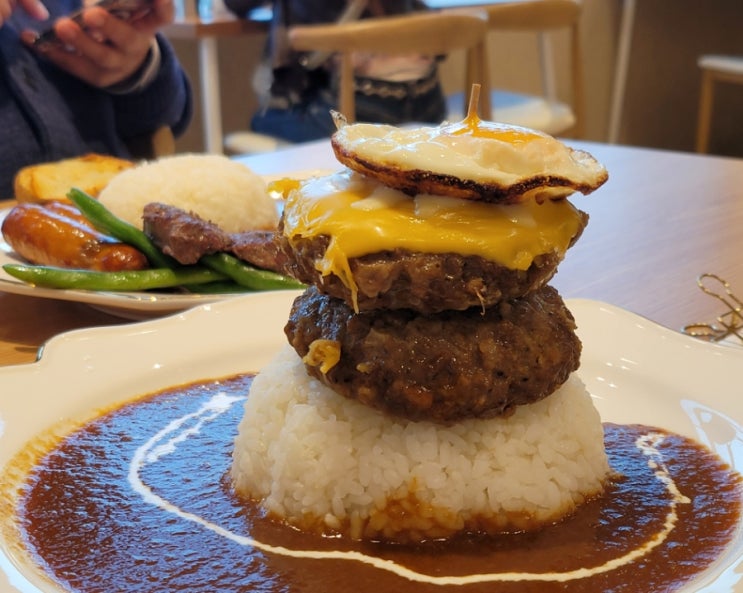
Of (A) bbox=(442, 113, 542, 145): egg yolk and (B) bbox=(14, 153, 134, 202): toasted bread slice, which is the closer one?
(A) bbox=(442, 113, 542, 145): egg yolk

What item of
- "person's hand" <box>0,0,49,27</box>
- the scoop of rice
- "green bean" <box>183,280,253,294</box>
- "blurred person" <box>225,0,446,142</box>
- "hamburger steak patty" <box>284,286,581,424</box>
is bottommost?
"blurred person" <box>225,0,446,142</box>

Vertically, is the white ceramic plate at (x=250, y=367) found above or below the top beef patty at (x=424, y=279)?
below

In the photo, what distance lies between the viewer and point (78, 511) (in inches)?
52.8

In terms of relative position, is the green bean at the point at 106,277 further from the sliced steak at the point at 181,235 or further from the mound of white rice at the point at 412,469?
the mound of white rice at the point at 412,469

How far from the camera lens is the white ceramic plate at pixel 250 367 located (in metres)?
1.62

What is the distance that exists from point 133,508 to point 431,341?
53cm

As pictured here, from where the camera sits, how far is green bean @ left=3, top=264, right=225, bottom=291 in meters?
2.02

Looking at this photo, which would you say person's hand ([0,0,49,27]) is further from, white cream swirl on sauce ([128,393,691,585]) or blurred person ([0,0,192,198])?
white cream swirl on sauce ([128,393,691,585])

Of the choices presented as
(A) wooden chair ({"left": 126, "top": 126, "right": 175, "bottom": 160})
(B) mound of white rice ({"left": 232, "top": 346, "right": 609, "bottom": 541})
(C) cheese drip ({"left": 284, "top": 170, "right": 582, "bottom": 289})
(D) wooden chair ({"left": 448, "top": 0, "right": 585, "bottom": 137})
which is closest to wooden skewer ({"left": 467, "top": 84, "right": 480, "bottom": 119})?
(C) cheese drip ({"left": 284, "top": 170, "right": 582, "bottom": 289})

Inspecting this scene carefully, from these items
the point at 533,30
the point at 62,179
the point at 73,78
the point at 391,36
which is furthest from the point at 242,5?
the point at 62,179

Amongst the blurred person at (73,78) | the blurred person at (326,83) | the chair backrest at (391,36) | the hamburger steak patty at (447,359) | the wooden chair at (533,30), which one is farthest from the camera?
the wooden chair at (533,30)

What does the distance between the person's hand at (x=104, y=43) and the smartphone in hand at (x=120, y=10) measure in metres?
0.02

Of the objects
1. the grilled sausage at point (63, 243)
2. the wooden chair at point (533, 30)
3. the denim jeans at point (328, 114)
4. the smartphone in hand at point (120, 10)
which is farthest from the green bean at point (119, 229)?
the wooden chair at point (533, 30)

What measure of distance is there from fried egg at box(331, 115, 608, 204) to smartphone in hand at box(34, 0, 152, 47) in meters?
2.07
